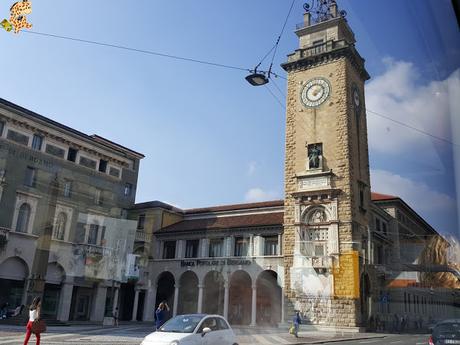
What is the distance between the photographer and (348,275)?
12.8 meters

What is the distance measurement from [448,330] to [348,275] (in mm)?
10693

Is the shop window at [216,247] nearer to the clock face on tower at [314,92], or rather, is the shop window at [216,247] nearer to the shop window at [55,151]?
the clock face on tower at [314,92]

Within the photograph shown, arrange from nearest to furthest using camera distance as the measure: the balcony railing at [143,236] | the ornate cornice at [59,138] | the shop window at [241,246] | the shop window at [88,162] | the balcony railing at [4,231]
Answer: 1. the ornate cornice at [59,138]
2. the balcony railing at [4,231]
3. the shop window at [88,162]
4. the balcony railing at [143,236]
5. the shop window at [241,246]

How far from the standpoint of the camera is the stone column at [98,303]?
1101 centimetres

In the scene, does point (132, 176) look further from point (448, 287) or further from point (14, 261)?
point (448, 287)

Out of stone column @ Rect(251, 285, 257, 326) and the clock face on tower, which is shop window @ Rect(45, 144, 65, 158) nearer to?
the clock face on tower

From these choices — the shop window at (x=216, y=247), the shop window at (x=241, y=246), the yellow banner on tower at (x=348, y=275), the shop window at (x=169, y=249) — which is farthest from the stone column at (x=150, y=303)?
Answer: the yellow banner on tower at (x=348, y=275)

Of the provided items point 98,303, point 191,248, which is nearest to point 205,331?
point 98,303

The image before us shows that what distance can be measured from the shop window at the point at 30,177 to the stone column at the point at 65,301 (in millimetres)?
2483

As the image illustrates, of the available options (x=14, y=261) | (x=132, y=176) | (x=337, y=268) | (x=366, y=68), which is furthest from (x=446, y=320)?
(x=337, y=268)

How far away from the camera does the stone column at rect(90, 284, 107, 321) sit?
11.0 m

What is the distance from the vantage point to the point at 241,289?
22547 mm

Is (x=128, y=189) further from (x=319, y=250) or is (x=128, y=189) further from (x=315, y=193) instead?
(x=315, y=193)

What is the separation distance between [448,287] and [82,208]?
20.2ft
